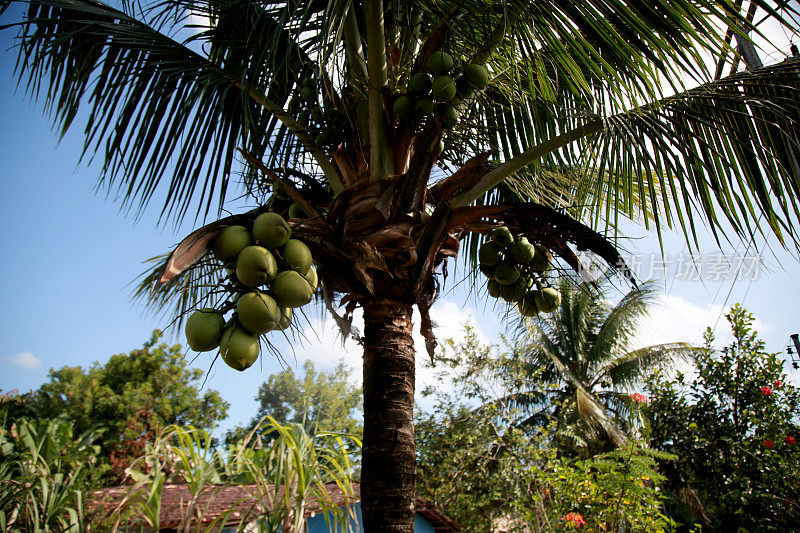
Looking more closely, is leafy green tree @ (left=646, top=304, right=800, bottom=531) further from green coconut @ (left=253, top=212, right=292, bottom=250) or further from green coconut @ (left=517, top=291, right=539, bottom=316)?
green coconut @ (left=253, top=212, right=292, bottom=250)

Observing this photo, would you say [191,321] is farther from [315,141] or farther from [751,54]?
[751,54]

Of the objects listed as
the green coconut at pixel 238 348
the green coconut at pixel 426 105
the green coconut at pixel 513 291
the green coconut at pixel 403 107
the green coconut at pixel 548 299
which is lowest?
the green coconut at pixel 238 348

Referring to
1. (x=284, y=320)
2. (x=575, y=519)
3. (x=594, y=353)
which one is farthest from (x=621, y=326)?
(x=284, y=320)

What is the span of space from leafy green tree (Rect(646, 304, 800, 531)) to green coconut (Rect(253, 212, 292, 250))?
237 inches

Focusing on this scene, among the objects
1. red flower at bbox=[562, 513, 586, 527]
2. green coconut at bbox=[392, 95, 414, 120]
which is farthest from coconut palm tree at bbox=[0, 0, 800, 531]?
A: red flower at bbox=[562, 513, 586, 527]

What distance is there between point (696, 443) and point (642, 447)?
2.86 meters

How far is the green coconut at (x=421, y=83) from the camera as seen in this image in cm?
241

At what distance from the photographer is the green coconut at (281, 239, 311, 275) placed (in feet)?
5.67

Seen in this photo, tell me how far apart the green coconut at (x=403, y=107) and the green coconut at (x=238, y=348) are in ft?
4.36

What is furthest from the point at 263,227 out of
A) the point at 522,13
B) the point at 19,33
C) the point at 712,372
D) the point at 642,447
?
the point at 712,372

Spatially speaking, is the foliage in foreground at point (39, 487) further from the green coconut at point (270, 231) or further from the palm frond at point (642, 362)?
the palm frond at point (642, 362)

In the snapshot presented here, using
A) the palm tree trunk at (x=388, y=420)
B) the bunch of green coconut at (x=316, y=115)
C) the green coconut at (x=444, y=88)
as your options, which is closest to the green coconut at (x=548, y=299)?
the palm tree trunk at (x=388, y=420)

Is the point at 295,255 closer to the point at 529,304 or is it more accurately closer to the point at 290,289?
the point at 290,289

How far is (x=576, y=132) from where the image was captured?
8.75ft
